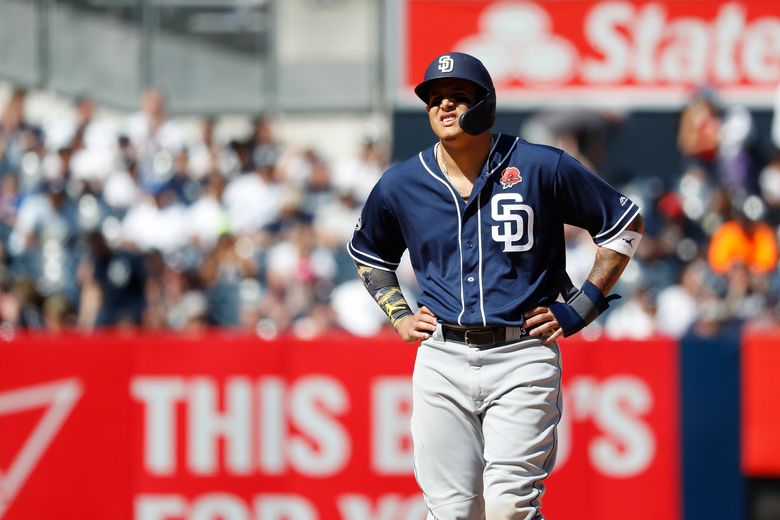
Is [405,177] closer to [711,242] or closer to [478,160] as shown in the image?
[478,160]

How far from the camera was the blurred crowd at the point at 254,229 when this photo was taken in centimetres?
1152

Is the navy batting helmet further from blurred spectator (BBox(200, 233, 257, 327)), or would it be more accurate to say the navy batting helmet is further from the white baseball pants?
blurred spectator (BBox(200, 233, 257, 327))

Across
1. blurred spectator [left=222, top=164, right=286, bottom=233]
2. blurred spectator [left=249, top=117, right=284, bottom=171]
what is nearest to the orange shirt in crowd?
blurred spectator [left=222, top=164, right=286, bottom=233]

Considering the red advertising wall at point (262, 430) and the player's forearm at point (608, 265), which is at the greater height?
the player's forearm at point (608, 265)

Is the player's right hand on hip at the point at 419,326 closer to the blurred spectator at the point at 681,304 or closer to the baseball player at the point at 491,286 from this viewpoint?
the baseball player at the point at 491,286

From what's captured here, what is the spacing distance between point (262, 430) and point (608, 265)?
395 centimetres

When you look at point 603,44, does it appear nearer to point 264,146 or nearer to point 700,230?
point 700,230

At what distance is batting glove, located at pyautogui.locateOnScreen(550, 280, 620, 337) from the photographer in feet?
18.1

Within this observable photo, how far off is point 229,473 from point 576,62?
760 centimetres

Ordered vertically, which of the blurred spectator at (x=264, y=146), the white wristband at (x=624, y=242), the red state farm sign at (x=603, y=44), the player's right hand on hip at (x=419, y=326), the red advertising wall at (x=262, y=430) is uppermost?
the red state farm sign at (x=603, y=44)

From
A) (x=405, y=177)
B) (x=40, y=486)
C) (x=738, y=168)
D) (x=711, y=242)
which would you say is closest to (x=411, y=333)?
(x=405, y=177)

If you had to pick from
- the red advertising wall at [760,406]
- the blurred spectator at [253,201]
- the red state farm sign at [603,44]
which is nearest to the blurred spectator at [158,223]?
the blurred spectator at [253,201]

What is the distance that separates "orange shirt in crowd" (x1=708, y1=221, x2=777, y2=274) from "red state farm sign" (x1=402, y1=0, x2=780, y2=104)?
2.61 metres

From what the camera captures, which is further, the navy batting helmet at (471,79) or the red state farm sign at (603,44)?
the red state farm sign at (603,44)
